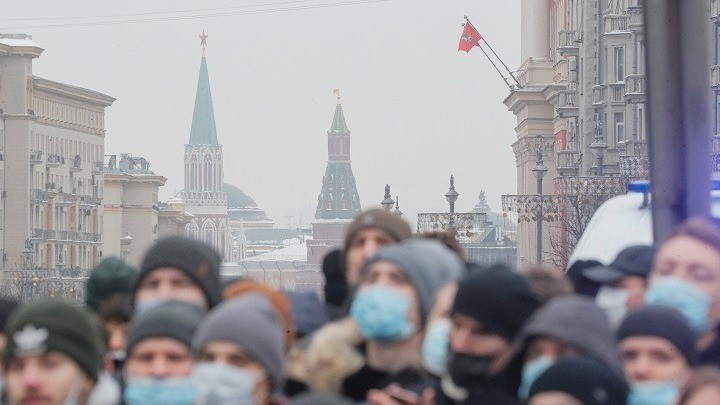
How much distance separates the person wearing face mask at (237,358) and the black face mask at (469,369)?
22.8 inches

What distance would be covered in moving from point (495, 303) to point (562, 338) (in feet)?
1.61

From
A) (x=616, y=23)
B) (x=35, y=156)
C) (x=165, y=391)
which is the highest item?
(x=616, y=23)

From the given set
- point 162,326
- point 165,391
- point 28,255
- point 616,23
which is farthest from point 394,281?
point 28,255

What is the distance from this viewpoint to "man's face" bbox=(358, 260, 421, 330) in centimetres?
900

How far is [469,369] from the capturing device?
8.47 m

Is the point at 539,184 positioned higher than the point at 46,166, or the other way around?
the point at 46,166

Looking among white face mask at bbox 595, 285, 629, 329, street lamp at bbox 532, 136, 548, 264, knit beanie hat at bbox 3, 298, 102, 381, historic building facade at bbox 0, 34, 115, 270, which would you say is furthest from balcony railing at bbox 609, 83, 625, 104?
knit beanie hat at bbox 3, 298, 102, 381

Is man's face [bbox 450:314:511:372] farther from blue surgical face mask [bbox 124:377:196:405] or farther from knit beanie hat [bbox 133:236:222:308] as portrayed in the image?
knit beanie hat [bbox 133:236:222:308]

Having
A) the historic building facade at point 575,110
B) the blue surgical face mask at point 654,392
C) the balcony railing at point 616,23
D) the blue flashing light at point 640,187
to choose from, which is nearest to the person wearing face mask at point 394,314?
the blue surgical face mask at point 654,392

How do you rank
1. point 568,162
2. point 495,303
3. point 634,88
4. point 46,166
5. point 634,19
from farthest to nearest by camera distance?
point 46,166 < point 568,162 < point 634,19 < point 634,88 < point 495,303

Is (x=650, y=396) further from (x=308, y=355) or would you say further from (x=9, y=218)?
(x=9, y=218)

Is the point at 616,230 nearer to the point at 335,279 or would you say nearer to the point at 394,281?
the point at 335,279

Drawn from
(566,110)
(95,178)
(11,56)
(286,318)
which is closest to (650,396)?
(286,318)

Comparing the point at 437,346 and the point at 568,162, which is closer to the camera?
the point at 437,346
